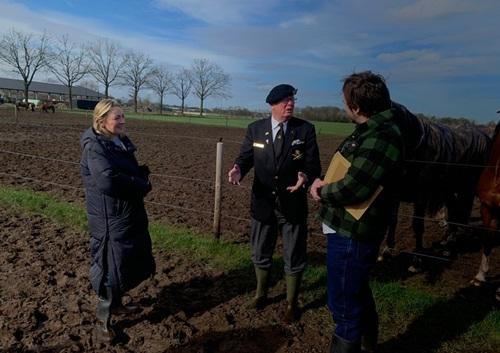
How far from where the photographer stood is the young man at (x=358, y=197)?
6.82 ft

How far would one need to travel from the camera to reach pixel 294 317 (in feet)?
10.9

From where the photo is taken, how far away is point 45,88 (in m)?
87.4

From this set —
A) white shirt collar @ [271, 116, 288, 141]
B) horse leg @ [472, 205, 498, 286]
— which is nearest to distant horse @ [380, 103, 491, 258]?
horse leg @ [472, 205, 498, 286]

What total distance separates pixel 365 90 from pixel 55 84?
4081 inches

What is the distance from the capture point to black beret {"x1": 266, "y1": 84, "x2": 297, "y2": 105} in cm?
305

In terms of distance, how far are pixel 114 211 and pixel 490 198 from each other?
3.69m

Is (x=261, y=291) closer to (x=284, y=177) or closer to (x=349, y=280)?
(x=284, y=177)

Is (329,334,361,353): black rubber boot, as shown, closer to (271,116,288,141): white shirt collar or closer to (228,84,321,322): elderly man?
(228,84,321,322): elderly man

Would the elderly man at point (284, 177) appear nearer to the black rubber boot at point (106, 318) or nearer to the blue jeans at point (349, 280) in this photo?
the blue jeans at point (349, 280)

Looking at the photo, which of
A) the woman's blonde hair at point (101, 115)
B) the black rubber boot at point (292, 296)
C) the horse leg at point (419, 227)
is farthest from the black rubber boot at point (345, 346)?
the horse leg at point (419, 227)

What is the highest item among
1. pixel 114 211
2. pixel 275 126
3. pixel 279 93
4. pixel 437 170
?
pixel 279 93

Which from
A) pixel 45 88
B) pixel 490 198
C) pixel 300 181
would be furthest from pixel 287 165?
pixel 45 88

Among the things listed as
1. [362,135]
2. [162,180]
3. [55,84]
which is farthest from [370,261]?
[55,84]

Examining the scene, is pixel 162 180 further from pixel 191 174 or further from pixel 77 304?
pixel 77 304
